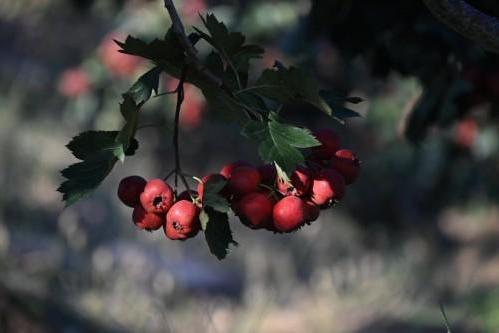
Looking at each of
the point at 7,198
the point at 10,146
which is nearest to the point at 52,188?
the point at 10,146

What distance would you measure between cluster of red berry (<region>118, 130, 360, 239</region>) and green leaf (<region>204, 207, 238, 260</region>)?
2 centimetres

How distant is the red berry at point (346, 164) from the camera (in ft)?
4.67

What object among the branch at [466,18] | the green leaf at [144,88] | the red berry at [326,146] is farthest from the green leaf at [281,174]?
the branch at [466,18]

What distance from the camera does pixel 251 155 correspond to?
28.5 ft

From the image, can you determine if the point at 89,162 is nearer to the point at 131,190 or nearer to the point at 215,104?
the point at 131,190

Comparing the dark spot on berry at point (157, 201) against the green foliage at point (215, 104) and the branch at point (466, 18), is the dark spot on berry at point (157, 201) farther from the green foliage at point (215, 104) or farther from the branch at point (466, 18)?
the branch at point (466, 18)

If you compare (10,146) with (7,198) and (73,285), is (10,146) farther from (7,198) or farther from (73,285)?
(73,285)

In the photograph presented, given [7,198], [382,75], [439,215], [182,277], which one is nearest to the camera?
[382,75]

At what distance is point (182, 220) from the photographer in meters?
1.34

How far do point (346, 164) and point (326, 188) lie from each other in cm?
10

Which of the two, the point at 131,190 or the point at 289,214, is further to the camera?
the point at 131,190

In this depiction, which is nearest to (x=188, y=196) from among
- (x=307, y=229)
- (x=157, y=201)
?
(x=157, y=201)

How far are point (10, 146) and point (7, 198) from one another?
1.19 meters

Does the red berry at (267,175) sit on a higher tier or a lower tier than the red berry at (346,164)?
lower
